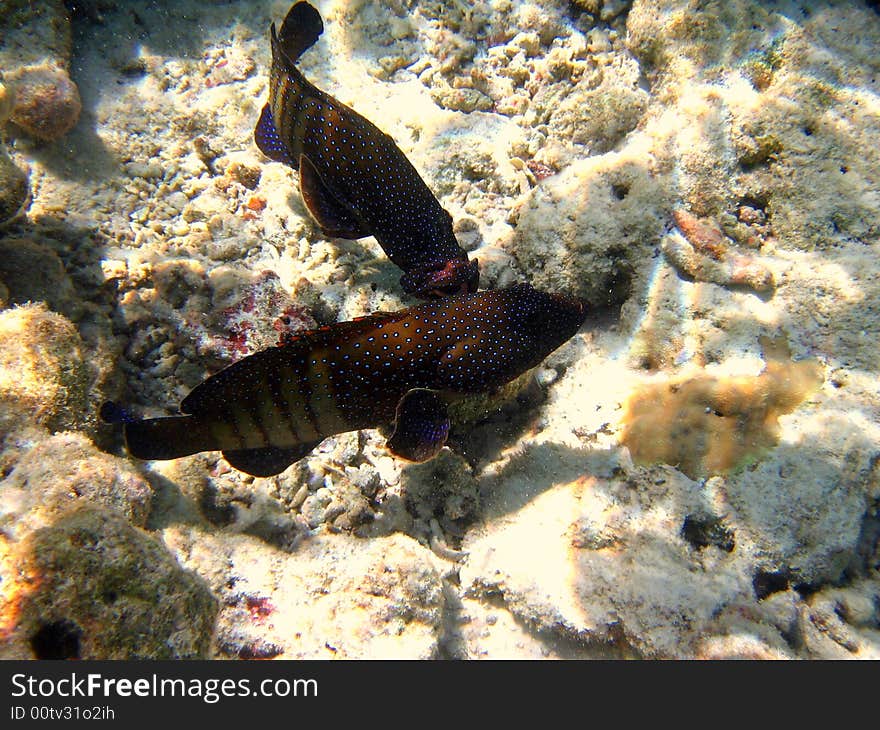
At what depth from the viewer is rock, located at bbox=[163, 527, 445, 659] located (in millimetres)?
3420

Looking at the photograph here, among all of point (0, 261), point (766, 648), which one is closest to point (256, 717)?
point (766, 648)

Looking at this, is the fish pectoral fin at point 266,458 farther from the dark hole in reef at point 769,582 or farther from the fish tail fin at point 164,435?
the dark hole in reef at point 769,582

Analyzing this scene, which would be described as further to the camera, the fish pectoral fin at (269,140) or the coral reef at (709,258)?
the fish pectoral fin at (269,140)

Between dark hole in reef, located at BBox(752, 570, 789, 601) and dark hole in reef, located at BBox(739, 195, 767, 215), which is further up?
dark hole in reef, located at BBox(739, 195, 767, 215)

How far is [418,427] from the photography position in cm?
374

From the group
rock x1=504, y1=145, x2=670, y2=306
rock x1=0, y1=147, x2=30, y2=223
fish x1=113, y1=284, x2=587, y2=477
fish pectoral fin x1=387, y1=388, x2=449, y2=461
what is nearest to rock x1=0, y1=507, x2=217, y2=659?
fish x1=113, y1=284, x2=587, y2=477

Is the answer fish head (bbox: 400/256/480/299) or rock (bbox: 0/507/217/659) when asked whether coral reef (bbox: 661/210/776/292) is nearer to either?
fish head (bbox: 400/256/480/299)

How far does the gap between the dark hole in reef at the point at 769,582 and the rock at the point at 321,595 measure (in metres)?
2.28

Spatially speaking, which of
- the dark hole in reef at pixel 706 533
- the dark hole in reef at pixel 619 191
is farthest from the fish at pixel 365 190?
the dark hole in reef at pixel 706 533

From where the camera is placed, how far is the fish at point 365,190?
461cm

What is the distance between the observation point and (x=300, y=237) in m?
5.50

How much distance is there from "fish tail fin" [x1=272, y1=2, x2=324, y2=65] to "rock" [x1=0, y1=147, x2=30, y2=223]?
9.99 ft

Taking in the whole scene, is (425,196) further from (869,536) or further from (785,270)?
(869,536)

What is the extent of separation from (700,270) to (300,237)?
403cm
